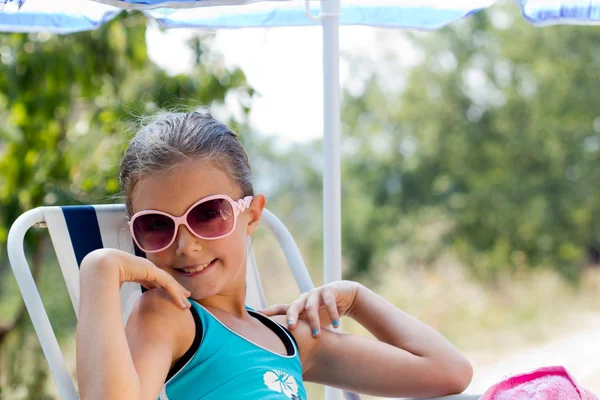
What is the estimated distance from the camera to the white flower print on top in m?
1.59

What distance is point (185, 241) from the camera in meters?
1.54

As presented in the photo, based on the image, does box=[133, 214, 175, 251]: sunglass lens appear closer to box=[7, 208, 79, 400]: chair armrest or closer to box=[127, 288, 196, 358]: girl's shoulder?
box=[127, 288, 196, 358]: girl's shoulder

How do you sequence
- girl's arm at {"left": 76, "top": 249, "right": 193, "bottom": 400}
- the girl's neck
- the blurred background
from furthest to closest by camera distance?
1. the blurred background
2. the girl's neck
3. girl's arm at {"left": 76, "top": 249, "right": 193, "bottom": 400}

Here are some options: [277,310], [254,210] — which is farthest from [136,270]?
[277,310]

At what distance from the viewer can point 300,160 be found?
758 centimetres

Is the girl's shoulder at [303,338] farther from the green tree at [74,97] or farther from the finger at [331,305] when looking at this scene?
the green tree at [74,97]

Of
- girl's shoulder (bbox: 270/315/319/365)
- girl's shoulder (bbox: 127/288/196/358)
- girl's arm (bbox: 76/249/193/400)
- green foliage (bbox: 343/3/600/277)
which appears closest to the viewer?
girl's arm (bbox: 76/249/193/400)

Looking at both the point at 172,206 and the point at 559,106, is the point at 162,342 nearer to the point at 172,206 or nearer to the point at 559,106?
the point at 172,206

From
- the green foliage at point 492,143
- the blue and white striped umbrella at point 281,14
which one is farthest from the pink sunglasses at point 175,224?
the green foliage at point 492,143

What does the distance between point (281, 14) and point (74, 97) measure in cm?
174

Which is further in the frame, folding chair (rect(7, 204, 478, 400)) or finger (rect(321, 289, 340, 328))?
finger (rect(321, 289, 340, 328))

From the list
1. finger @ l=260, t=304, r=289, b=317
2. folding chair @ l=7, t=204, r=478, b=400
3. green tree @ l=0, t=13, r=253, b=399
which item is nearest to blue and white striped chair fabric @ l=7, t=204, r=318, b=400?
folding chair @ l=7, t=204, r=478, b=400

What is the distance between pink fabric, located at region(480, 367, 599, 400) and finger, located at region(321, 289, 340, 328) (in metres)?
0.37

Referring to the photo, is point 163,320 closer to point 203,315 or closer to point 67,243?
point 203,315
